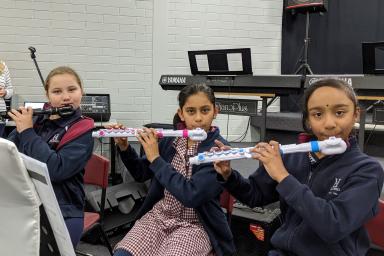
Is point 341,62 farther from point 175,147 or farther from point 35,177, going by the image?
point 35,177

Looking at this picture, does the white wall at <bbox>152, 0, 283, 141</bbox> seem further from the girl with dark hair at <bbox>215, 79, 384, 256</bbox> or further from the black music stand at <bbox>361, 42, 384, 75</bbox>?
the girl with dark hair at <bbox>215, 79, 384, 256</bbox>

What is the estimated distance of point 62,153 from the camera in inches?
61.4

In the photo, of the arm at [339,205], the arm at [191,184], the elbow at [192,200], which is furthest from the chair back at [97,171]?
the arm at [339,205]

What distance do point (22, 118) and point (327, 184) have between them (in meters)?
1.18

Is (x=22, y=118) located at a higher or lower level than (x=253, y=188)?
higher

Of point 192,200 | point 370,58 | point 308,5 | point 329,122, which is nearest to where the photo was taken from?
point 329,122

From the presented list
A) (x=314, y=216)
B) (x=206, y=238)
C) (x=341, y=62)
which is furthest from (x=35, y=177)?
(x=341, y=62)

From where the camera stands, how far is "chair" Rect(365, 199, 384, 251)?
1.31 m

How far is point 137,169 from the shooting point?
6.09ft

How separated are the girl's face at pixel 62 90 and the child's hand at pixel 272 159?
35.6 inches

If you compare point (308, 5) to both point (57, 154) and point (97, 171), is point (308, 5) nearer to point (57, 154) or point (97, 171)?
point (97, 171)

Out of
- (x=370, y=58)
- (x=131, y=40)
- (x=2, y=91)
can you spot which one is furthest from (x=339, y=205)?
(x=131, y=40)

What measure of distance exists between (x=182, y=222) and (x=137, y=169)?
1.33 ft

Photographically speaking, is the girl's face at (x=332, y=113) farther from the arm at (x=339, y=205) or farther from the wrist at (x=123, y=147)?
the wrist at (x=123, y=147)
